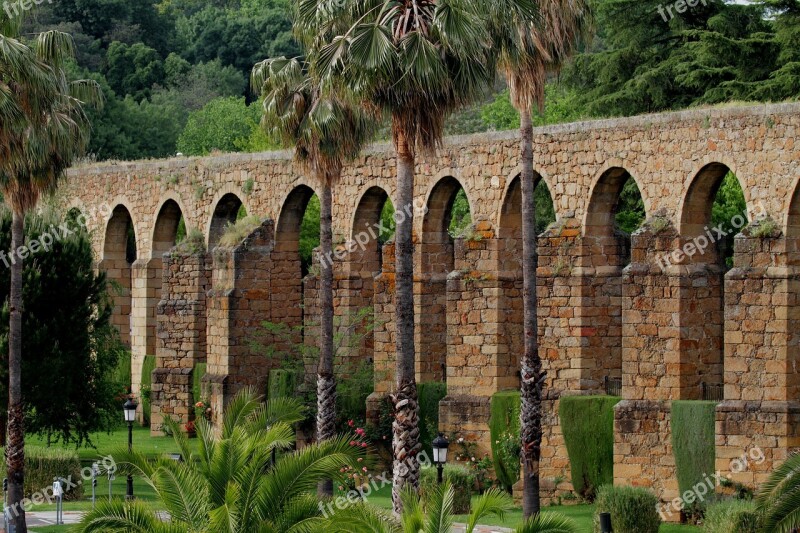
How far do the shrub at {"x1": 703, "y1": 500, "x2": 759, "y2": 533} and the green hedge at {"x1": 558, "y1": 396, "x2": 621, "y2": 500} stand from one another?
15.1 ft

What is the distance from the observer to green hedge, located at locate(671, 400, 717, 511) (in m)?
28.8

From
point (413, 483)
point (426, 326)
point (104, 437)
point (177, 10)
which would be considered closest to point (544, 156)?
point (426, 326)

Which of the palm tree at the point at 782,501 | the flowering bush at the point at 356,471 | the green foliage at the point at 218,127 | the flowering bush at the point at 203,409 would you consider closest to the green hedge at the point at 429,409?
the flowering bush at the point at 356,471

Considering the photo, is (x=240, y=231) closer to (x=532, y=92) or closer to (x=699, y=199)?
(x=699, y=199)

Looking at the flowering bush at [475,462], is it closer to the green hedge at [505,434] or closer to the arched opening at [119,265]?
the green hedge at [505,434]

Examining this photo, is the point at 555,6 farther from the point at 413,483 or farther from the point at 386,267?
the point at 386,267

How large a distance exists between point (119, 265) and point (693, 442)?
20193 mm

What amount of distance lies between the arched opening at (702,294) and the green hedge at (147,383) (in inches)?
654

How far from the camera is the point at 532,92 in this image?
89.5 feet

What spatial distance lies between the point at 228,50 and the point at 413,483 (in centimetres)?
5635

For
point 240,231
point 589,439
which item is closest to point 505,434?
point 589,439

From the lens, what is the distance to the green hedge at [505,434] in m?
32.2

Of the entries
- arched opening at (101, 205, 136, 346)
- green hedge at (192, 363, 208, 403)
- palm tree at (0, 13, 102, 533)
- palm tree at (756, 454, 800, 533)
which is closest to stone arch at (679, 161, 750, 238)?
palm tree at (756, 454, 800, 533)

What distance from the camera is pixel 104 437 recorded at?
41.8m
